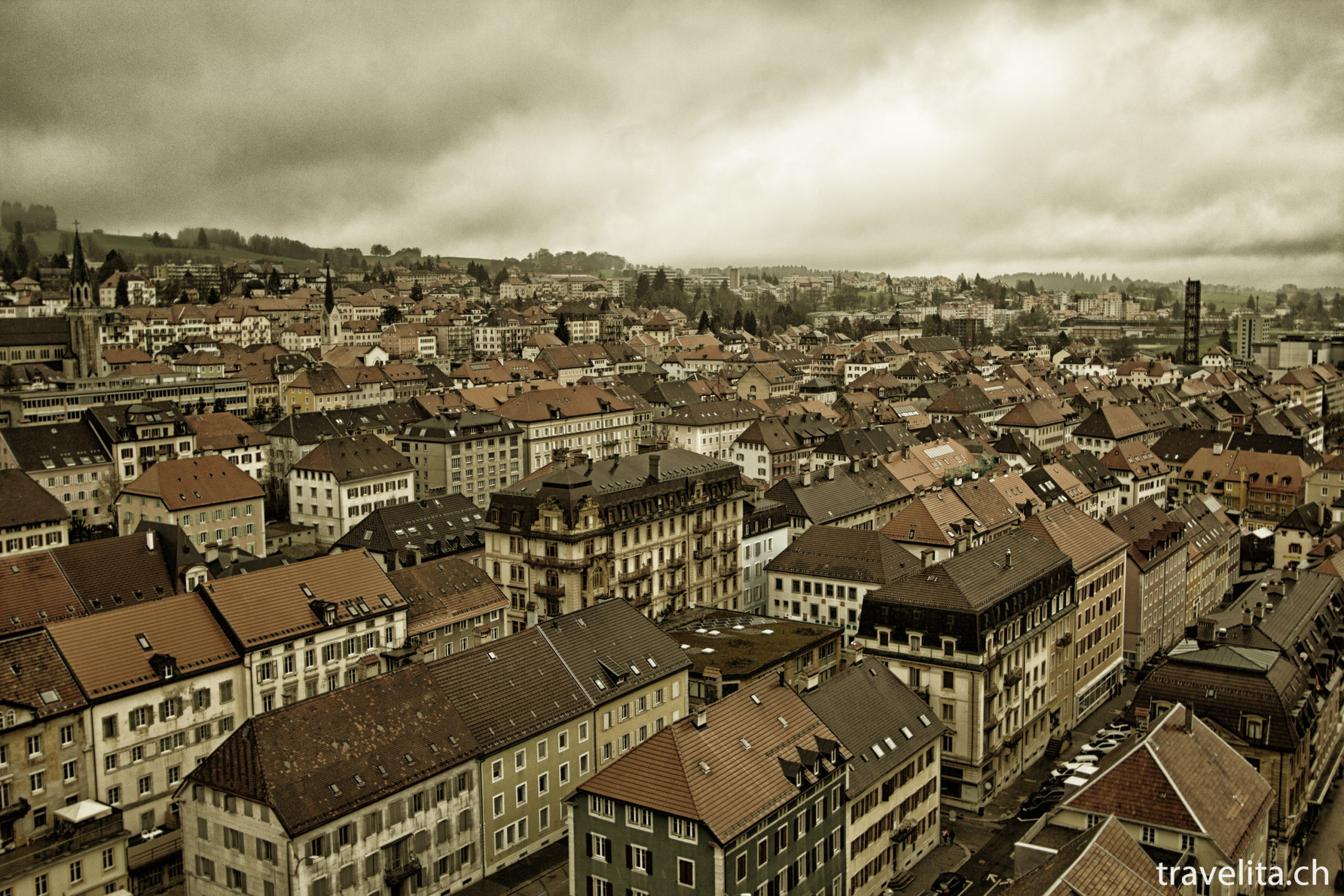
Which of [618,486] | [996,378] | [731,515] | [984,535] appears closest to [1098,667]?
[984,535]

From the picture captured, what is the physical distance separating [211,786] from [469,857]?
11.1 metres

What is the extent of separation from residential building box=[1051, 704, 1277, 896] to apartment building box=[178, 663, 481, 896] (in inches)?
948

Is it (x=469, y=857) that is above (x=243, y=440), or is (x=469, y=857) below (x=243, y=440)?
below

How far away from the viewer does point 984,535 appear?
89.2m

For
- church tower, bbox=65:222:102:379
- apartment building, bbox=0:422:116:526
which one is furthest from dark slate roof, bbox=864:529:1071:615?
church tower, bbox=65:222:102:379

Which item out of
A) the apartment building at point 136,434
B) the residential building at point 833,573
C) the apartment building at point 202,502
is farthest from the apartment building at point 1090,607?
the apartment building at point 136,434

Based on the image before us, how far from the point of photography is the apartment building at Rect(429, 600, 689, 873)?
49062mm

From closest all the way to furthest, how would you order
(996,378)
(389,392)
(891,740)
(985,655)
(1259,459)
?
1. (891,740)
2. (985,655)
3. (1259,459)
4. (389,392)
5. (996,378)

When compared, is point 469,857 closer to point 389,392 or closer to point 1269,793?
point 1269,793

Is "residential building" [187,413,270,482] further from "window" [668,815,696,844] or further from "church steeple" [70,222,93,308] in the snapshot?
"window" [668,815,696,844]

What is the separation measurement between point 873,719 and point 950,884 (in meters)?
7.61

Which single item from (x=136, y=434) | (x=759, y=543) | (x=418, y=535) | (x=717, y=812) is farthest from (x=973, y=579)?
(x=136, y=434)

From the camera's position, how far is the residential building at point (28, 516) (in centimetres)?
8744

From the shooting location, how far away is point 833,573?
3014 inches
